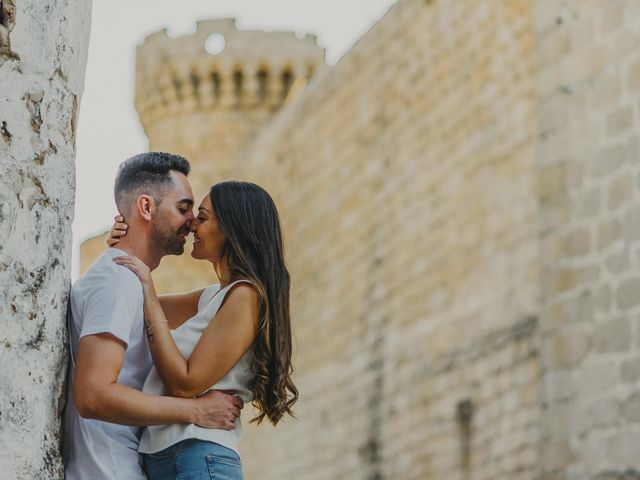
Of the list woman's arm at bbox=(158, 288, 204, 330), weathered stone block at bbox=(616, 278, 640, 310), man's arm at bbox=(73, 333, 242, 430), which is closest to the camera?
man's arm at bbox=(73, 333, 242, 430)

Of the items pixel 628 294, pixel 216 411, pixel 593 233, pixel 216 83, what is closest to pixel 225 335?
pixel 216 411

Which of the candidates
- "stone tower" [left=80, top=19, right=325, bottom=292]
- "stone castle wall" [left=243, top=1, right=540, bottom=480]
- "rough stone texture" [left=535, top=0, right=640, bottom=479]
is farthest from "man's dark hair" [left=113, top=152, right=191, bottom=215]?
"stone tower" [left=80, top=19, right=325, bottom=292]

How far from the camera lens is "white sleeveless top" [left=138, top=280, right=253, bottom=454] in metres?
2.77

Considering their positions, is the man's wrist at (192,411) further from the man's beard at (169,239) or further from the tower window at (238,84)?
the tower window at (238,84)

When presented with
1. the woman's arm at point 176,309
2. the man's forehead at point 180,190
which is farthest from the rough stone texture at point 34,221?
the woman's arm at point 176,309

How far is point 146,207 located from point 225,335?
32 centimetres

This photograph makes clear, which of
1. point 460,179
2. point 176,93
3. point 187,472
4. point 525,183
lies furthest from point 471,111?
point 176,93

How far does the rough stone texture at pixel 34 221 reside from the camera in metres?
2.41

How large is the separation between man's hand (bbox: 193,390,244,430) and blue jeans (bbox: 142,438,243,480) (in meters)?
0.04

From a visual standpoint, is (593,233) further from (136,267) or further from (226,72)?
(226,72)

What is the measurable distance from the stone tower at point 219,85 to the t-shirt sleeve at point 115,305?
57.1 feet

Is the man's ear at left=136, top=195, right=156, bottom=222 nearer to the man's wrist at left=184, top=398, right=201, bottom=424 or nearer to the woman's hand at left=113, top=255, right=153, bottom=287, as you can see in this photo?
the woman's hand at left=113, top=255, right=153, bottom=287

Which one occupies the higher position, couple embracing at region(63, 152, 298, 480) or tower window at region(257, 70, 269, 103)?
tower window at region(257, 70, 269, 103)

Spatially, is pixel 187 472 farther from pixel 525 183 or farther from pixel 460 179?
pixel 460 179
